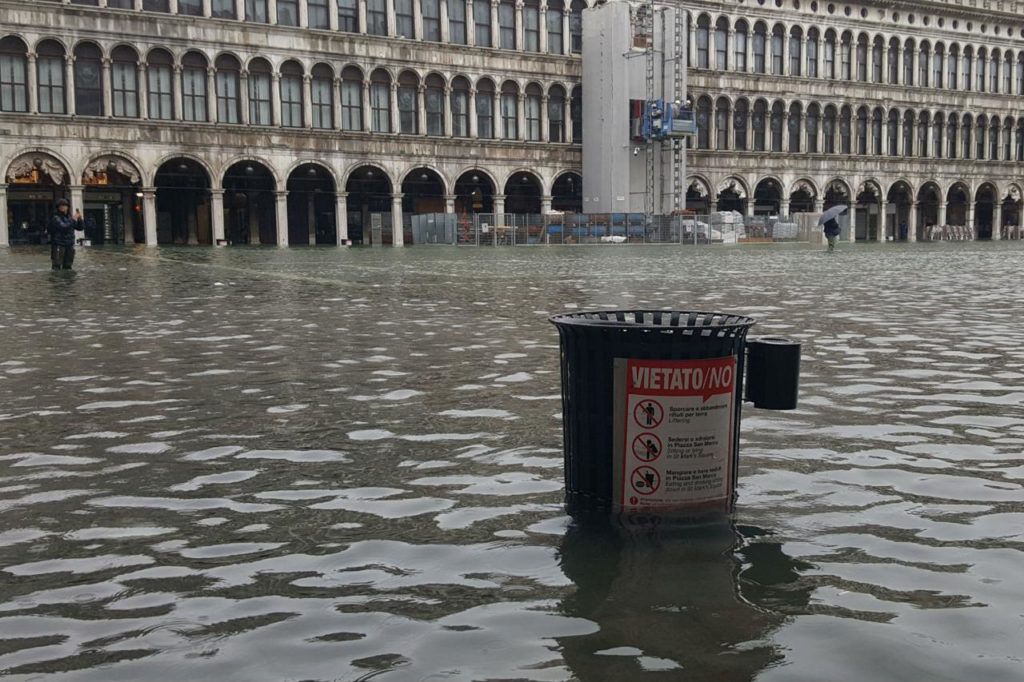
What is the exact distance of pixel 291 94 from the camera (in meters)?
48.0

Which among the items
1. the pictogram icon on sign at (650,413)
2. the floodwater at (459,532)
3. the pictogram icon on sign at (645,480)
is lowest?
the floodwater at (459,532)

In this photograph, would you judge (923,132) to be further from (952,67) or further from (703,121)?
(703,121)

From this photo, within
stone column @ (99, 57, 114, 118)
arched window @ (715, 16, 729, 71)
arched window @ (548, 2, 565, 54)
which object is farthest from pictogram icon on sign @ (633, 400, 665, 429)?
arched window @ (715, 16, 729, 71)

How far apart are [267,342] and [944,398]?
502cm

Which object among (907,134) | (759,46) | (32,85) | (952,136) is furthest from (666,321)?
(952,136)

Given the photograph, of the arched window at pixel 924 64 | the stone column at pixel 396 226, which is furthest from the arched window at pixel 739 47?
the stone column at pixel 396 226

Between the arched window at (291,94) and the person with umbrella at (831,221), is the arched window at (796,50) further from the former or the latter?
the person with umbrella at (831,221)

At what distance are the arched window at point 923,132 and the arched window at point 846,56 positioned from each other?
6101 mm

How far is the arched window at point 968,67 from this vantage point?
219 ft

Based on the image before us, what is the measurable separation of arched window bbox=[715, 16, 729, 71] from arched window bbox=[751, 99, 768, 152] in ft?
9.49

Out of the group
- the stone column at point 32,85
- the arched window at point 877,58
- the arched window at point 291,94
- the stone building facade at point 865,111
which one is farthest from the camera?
the arched window at point 877,58

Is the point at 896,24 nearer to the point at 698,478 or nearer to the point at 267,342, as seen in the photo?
the point at 267,342

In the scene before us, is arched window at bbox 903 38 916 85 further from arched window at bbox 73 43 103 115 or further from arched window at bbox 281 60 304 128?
arched window at bbox 73 43 103 115

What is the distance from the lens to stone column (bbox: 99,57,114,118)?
144 ft
